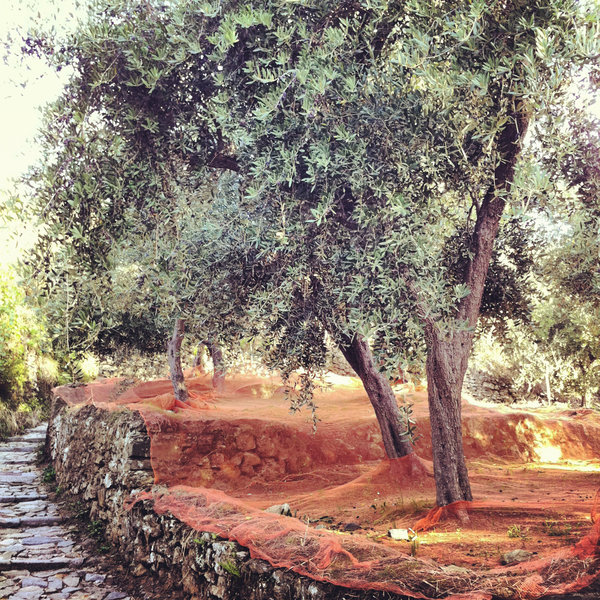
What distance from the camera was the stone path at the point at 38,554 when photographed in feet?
24.1

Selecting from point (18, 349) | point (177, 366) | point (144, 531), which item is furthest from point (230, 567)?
point (18, 349)

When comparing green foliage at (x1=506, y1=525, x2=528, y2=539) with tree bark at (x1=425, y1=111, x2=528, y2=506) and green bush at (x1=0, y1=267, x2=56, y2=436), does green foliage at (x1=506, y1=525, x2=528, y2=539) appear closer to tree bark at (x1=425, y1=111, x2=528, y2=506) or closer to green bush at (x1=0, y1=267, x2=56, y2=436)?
tree bark at (x1=425, y1=111, x2=528, y2=506)

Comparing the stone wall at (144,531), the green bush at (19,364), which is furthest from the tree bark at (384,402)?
the green bush at (19,364)

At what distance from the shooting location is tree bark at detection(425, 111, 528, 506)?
20.3 feet

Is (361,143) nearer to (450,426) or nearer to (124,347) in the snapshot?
(450,426)

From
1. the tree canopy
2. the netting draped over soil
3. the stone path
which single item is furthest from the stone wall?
the tree canopy

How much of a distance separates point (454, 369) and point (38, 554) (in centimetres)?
712

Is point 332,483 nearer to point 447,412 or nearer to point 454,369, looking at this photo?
point 447,412

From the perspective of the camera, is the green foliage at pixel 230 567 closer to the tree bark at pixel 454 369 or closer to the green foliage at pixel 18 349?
the tree bark at pixel 454 369

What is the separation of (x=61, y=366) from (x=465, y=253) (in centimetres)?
2073

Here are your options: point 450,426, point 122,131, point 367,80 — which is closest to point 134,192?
point 122,131

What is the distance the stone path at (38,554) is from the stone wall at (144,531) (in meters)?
0.54

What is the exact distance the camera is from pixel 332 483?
9.30 metres

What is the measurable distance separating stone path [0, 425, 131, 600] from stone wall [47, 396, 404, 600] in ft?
1.77
